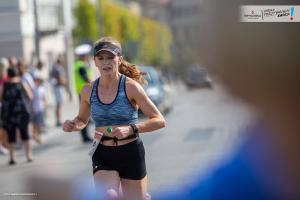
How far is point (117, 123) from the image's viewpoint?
5.19 m

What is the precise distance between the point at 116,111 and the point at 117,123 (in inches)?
2.9

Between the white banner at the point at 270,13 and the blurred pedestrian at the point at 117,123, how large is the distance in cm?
104

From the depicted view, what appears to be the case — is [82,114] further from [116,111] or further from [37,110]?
[37,110]

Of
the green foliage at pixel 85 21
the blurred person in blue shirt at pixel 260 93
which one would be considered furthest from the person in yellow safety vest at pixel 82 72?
the green foliage at pixel 85 21

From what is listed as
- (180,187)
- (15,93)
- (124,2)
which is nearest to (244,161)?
(180,187)

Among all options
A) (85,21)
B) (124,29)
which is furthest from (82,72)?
(124,29)

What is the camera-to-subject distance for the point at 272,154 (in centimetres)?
616

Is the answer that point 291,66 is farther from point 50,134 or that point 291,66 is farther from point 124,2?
point 124,2

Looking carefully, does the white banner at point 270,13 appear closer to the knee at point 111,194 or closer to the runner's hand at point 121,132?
the runner's hand at point 121,132

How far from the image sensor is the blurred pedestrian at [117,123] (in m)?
5.18

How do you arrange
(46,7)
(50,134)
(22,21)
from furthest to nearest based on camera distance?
(46,7), (22,21), (50,134)

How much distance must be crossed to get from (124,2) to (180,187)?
200 ft

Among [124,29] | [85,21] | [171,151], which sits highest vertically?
[85,21]

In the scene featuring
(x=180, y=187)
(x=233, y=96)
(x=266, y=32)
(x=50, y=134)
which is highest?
(x=266, y=32)
